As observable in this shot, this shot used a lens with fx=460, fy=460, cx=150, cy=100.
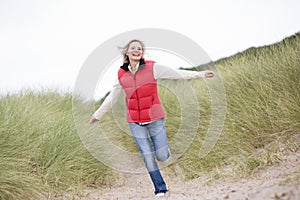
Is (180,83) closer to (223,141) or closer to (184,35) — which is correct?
(184,35)

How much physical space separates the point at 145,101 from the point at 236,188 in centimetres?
129

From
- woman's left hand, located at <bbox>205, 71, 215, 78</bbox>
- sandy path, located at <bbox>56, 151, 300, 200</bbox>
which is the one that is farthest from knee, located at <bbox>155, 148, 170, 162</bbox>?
woman's left hand, located at <bbox>205, 71, 215, 78</bbox>

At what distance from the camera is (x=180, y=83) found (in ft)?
33.6

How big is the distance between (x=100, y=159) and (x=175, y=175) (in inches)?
42.2

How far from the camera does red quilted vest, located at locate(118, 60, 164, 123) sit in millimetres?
4750

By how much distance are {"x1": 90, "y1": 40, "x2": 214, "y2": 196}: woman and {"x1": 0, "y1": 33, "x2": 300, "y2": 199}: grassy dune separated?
0.79m

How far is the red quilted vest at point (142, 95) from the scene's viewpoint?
15.6ft

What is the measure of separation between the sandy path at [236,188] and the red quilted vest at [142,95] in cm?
87

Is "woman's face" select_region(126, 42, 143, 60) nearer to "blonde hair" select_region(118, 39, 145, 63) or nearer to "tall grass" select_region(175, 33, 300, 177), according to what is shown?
"blonde hair" select_region(118, 39, 145, 63)

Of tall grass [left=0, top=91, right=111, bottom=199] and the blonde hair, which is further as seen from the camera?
the blonde hair

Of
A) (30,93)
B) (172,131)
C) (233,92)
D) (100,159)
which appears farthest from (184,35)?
(30,93)

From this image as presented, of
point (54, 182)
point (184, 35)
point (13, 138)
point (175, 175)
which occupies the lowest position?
point (175, 175)

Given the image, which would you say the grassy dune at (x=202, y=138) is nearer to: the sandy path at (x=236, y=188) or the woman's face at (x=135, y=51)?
the sandy path at (x=236, y=188)

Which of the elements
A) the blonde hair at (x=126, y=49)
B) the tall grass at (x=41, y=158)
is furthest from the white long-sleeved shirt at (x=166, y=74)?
the tall grass at (x=41, y=158)
